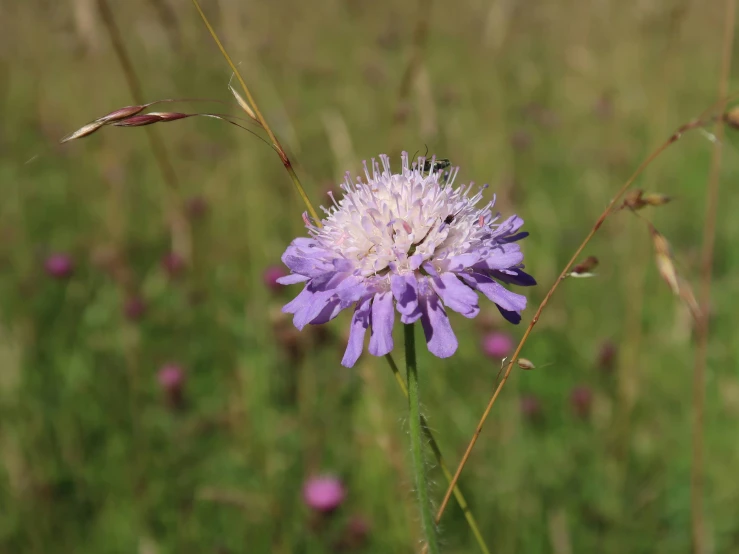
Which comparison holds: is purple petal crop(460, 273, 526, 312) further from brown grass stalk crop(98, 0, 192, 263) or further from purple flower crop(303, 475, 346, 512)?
purple flower crop(303, 475, 346, 512)

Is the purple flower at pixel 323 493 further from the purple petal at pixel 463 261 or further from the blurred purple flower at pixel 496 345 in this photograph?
the purple petal at pixel 463 261

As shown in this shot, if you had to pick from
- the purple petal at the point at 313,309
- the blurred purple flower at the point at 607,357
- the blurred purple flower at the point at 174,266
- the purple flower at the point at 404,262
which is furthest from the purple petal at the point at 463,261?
the blurred purple flower at the point at 174,266

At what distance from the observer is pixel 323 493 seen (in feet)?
7.56

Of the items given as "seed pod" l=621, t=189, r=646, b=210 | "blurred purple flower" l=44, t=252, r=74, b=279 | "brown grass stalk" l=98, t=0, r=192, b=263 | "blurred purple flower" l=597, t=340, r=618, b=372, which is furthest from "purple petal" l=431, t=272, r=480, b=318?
"blurred purple flower" l=44, t=252, r=74, b=279

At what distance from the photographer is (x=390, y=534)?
2.23 m

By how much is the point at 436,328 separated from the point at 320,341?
1.53 meters

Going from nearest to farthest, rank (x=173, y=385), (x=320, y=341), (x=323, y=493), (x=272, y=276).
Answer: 1. (x=323, y=493)
2. (x=320, y=341)
3. (x=173, y=385)
4. (x=272, y=276)

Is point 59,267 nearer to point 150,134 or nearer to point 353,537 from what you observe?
point 150,134

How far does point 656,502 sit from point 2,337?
2838 millimetres

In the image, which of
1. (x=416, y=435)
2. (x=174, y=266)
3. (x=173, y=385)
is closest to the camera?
(x=416, y=435)

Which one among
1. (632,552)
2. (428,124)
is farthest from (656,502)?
(428,124)

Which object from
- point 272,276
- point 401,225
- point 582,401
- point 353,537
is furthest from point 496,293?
point 272,276

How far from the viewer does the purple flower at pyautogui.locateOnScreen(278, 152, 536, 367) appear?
3.69ft

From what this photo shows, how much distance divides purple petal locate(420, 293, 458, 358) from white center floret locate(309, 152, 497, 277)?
0.26ft
